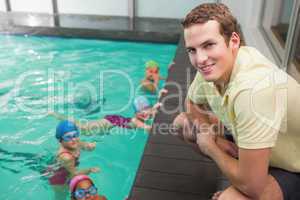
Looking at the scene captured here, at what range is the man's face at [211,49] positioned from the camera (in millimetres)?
1551

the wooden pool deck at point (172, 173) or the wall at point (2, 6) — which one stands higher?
the wall at point (2, 6)

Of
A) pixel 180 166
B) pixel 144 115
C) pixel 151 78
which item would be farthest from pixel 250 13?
pixel 180 166

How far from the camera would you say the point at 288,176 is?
5.72 feet

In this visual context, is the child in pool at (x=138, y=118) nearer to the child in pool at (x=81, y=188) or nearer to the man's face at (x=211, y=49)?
the child in pool at (x=81, y=188)

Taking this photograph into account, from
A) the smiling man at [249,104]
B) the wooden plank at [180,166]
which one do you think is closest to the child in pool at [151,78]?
the wooden plank at [180,166]

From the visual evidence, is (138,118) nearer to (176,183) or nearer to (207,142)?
(176,183)

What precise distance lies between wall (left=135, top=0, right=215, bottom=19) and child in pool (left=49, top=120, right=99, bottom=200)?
4.84 m

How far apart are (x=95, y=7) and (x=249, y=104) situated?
6.68 metres

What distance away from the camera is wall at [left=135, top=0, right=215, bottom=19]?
7348 millimetres

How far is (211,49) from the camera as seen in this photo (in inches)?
61.9

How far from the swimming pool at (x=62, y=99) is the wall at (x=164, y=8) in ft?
3.72

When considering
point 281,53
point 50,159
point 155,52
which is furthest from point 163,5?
point 50,159

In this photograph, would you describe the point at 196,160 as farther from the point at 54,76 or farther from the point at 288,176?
the point at 54,76

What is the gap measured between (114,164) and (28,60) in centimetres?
329
